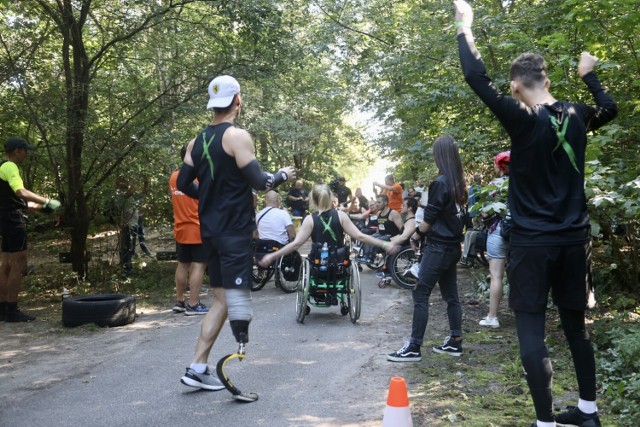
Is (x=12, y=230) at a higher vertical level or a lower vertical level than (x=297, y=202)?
lower

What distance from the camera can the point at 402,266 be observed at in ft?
36.6

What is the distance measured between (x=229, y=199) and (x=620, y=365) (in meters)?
3.30

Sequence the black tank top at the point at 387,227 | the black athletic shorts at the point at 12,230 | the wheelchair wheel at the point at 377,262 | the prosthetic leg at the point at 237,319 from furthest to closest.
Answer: the wheelchair wheel at the point at 377,262, the black tank top at the point at 387,227, the black athletic shorts at the point at 12,230, the prosthetic leg at the point at 237,319

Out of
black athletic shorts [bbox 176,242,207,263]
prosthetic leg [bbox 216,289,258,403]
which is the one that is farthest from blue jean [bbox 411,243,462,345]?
black athletic shorts [bbox 176,242,207,263]

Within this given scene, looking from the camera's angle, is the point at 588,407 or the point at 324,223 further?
the point at 324,223

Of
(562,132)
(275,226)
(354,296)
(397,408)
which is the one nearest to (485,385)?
(397,408)

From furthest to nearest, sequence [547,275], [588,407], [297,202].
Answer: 1. [297,202]
2. [588,407]
3. [547,275]

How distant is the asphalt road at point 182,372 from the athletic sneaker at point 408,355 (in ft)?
0.43

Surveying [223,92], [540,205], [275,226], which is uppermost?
[223,92]

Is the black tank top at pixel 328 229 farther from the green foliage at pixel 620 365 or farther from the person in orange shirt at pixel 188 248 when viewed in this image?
the green foliage at pixel 620 365

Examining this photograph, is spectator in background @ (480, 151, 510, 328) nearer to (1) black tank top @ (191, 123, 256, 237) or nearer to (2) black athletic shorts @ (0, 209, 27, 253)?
Answer: (1) black tank top @ (191, 123, 256, 237)

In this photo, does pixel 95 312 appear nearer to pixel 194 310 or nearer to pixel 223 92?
pixel 194 310

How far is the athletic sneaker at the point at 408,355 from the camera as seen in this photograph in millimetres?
5746

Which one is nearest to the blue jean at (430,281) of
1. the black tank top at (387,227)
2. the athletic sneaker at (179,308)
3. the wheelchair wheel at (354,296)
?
the wheelchair wheel at (354,296)
